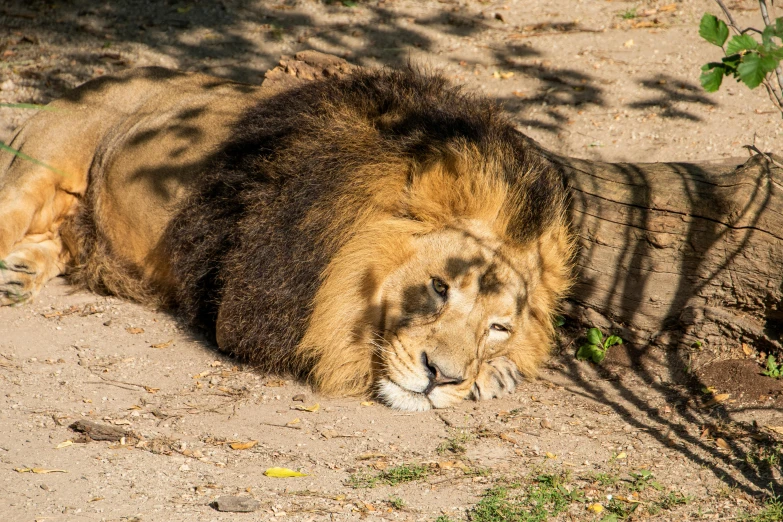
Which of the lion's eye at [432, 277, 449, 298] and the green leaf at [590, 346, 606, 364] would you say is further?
the green leaf at [590, 346, 606, 364]

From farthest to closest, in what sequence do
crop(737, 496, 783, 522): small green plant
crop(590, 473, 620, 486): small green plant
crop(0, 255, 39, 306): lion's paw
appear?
crop(0, 255, 39, 306): lion's paw, crop(590, 473, 620, 486): small green plant, crop(737, 496, 783, 522): small green plant

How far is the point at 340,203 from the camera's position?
398 cm

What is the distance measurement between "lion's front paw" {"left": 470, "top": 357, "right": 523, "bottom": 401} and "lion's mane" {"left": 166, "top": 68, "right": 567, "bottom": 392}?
329 mm

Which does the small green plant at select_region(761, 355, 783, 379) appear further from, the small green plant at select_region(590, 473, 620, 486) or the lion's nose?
the lion's nose

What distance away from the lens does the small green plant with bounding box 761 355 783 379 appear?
395cm

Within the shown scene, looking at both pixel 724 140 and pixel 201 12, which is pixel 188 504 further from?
pixel 201 12

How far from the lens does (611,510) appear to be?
3045 mm

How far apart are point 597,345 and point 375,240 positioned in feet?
4.75

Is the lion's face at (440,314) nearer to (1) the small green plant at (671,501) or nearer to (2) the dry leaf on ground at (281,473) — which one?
(2) the dry leaf on ground at (281,473)

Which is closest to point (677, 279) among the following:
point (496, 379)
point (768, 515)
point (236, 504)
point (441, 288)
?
point (496, 379)

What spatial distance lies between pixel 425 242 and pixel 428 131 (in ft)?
1.78

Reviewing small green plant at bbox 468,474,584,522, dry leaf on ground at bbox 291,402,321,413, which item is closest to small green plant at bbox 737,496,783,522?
small green plant at bbox 468,474,584,522

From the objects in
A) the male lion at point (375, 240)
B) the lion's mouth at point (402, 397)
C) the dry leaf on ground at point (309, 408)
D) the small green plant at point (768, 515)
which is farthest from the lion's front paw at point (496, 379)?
the small green plant at point (768, 515)

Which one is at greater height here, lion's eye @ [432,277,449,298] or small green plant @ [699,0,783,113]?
small green plant @ [699,0,783,113]
